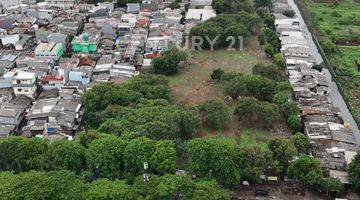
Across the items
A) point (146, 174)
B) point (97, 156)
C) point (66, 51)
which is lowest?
point (66, 51)

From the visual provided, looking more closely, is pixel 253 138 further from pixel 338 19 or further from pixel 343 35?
pixel 338 19

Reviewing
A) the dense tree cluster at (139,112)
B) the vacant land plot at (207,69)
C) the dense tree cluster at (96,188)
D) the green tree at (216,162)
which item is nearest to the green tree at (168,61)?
the vacant land plot at (207,69)

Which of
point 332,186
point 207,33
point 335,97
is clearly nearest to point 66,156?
point 332,186

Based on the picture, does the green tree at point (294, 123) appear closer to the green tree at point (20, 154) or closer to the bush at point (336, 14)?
the green tree at point (20, 154)

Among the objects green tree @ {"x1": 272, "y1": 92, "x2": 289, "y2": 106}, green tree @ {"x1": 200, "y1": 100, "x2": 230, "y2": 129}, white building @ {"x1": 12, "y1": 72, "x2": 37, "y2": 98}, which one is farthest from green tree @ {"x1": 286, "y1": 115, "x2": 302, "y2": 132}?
white building @ {"x1": 12, "y1": 72, "x2": 37, "y2": 98}

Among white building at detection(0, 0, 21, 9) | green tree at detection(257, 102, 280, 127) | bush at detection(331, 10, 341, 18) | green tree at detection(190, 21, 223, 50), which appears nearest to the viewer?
green tree at detection(257, 102, 280, 127)

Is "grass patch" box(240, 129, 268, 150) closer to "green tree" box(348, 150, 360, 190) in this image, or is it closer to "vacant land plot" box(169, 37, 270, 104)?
"vacant land plot" box(169, 37, 270, 104)
